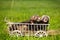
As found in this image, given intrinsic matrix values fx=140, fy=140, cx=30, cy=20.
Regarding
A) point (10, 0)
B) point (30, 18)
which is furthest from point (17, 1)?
point (30, 18)

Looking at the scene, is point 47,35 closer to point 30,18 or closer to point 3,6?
point 30,18

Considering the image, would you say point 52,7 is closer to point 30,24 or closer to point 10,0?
point 30,24

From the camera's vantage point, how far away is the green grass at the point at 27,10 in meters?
0.97

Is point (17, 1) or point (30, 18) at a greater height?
point (17, 1)

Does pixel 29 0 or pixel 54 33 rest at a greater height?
pixel 29 0

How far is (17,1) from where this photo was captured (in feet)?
3.25

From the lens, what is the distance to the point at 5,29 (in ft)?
3.17

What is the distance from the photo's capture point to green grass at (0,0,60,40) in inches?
38.1

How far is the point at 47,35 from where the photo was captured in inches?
37.9

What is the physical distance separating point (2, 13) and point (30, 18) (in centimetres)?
20

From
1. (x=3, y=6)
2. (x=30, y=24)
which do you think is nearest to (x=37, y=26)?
(x=30, y=24)

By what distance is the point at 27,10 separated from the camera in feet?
3.23

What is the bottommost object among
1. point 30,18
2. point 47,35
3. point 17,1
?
point 47,35

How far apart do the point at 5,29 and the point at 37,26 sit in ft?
0.73
